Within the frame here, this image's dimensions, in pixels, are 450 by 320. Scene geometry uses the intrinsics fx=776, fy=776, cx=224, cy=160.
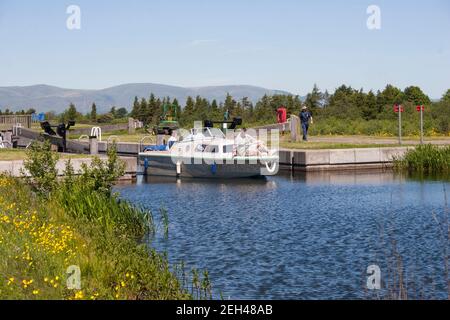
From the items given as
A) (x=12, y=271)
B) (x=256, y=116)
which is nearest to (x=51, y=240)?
(x=12, y=271)

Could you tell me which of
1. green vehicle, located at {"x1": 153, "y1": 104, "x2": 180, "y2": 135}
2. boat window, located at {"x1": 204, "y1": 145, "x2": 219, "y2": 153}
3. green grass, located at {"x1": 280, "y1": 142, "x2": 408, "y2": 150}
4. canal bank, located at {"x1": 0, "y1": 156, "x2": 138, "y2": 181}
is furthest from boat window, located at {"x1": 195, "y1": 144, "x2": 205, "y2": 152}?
green vehicle, located at {"x1": 153, "y1": 104, "x2": 180, "y2": 135}

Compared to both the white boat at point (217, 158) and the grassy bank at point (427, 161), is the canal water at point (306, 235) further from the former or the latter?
the grassy bank at point (427, 161)

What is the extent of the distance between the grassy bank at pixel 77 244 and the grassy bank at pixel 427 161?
21.2 metres

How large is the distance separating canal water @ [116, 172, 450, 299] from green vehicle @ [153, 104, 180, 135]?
1320 cm

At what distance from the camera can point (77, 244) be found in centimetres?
1598

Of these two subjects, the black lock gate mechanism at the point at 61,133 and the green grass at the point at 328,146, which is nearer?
the green grass at the point at 328,146

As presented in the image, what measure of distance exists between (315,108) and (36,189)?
5502 centimetres

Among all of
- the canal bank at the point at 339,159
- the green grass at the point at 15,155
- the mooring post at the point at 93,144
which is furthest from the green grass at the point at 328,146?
the green grass at the point at 15,155

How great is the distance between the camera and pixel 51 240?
15312 millimetres

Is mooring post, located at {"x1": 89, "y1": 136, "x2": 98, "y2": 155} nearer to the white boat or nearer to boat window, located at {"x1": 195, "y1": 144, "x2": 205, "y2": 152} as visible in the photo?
the white boat

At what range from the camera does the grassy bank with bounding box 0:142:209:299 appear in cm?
1269

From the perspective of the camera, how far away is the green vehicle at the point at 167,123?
5015cm

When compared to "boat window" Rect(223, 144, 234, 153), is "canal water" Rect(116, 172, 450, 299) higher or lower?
lower
